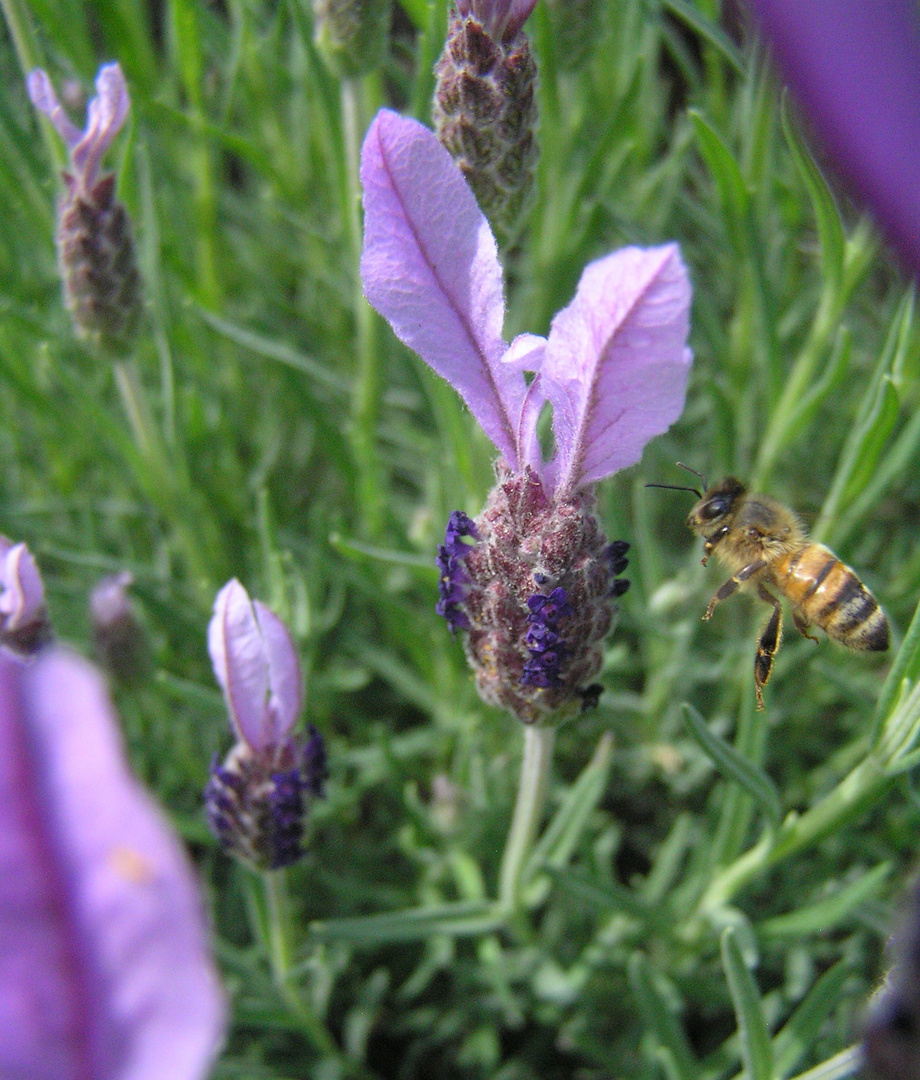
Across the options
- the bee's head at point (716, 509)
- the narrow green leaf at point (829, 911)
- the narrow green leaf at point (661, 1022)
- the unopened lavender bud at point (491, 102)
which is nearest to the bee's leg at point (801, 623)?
the bee's head at point (716, 509)

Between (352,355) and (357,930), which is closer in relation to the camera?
Result: (357,930)

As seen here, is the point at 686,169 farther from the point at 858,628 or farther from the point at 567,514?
the point at 567,514

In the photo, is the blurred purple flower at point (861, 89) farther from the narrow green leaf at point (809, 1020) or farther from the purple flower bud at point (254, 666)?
the narrow green leaf at point (809, 1020)

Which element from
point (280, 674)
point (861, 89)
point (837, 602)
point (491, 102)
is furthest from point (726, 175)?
point (861, 89)

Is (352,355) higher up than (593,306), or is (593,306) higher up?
(593,306)

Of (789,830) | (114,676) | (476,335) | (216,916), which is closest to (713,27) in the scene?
(476,335)

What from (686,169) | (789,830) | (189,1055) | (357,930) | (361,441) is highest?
(189,1055)
